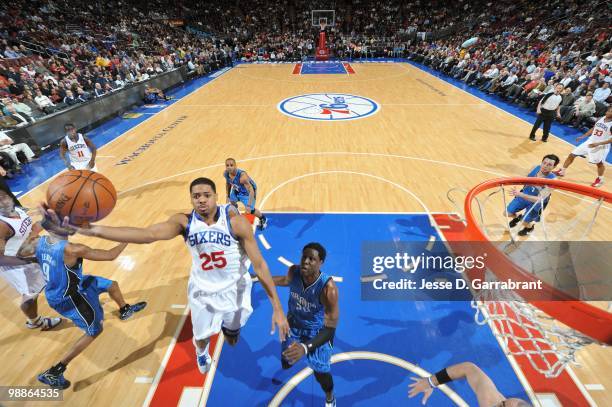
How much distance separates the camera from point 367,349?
144 inches

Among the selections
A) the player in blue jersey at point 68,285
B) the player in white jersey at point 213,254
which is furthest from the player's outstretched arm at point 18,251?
the player in white jersey at point 213,254

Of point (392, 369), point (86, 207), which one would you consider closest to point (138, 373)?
point (86, 207)

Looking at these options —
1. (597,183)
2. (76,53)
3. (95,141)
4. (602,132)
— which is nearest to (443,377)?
(597,183)

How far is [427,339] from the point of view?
3.78 m

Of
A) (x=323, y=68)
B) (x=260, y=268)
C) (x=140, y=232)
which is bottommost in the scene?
(x=323, y=68)

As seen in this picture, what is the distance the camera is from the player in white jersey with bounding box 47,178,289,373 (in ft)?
8.11

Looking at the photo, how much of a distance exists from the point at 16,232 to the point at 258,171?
15.7 feet

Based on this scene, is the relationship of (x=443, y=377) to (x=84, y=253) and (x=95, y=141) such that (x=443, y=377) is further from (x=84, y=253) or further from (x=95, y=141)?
(x=95, y=141)

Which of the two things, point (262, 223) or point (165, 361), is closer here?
point (165, 361)

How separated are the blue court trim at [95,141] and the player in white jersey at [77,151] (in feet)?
6.75

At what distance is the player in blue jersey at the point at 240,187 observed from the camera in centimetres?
508

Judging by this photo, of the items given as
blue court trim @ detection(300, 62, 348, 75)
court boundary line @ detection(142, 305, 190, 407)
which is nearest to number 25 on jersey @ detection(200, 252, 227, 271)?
court boundary line @ detection(142, 305, 190, 407)

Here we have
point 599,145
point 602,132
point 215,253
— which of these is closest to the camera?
point 215,253

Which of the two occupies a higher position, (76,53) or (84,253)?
(84,253)
